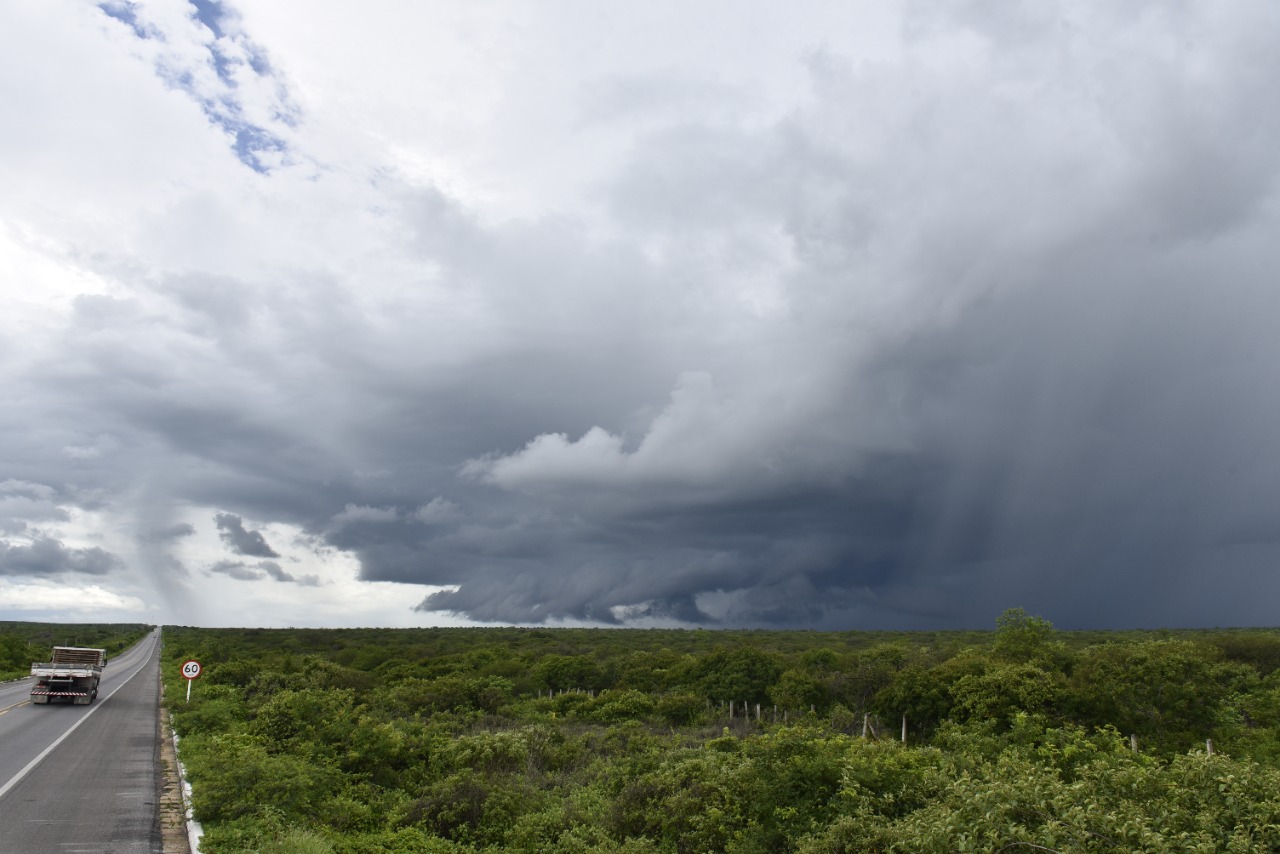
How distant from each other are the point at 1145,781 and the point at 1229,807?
6.20ft

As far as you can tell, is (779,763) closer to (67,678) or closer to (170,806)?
(170,806)

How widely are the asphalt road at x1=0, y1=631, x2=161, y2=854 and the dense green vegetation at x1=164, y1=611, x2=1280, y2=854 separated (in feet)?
4.09

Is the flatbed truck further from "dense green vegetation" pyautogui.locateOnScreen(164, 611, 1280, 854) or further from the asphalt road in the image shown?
"dense green vegetation" pyautogui.locateOnScreen(164, 611, 1280, 854)

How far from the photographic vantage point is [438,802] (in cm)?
1795

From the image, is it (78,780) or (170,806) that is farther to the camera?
(78,780)

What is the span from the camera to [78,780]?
19438 mm

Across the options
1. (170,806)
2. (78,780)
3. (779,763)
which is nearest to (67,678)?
(78,780)

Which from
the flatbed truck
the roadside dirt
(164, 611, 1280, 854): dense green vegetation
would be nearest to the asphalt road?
the roadside dirt

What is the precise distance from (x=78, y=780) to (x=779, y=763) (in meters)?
16.3

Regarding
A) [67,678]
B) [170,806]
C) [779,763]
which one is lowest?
[170,806]

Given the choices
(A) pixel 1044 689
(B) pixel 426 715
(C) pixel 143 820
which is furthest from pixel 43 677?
(A) pixel 1044 689

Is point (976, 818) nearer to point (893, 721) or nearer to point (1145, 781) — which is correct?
point (1145, 781)

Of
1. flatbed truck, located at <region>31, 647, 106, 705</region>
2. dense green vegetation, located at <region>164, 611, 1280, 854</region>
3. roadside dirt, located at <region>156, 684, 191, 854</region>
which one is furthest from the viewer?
flatbed truck, located at <region>31, 647, 106, 705</region>

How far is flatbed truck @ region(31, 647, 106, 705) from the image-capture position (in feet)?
Result: 127
